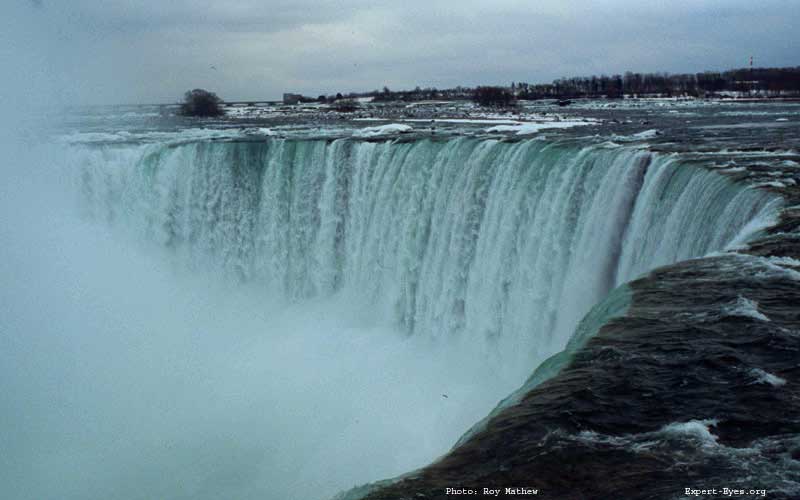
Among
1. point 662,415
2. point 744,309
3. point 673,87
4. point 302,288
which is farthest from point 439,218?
point 673,87

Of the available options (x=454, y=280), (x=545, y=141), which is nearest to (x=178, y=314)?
(x=454, y=280)

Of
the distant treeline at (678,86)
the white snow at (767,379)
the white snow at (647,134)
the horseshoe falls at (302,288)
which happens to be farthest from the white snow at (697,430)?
the distant treeline at (678,86)

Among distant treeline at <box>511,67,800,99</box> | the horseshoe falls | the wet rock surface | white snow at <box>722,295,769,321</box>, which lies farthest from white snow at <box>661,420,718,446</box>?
distant treeline at <box>511,67,800,99</box>

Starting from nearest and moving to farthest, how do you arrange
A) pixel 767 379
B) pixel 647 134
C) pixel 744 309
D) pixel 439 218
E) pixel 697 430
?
pixel 697 430, pixel 767 379, pixel 744 309, pixel 439 218, pixel 647 134

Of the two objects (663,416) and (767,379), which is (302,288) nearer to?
(767,379)

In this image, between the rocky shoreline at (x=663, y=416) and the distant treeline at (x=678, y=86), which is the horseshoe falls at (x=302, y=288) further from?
the distant treeline at (x=678, y=86)

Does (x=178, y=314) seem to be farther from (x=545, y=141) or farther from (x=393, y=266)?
(x=545, y=141)
